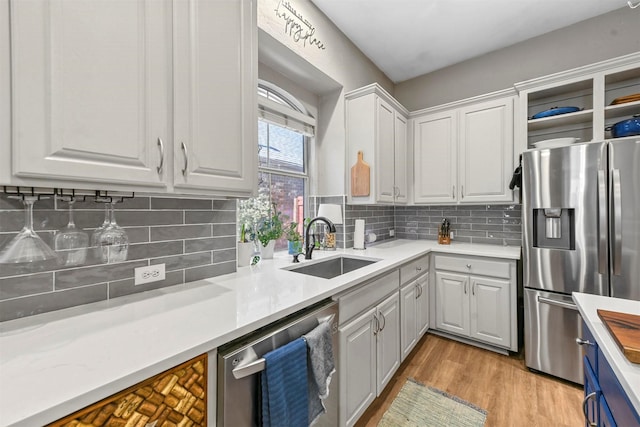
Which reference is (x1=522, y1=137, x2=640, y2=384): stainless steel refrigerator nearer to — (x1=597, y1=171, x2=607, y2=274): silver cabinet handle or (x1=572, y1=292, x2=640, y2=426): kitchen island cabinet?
(x1=597, y1=171, x2=607, y2=274): silver cabinet handle

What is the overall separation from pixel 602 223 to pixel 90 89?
2844 mm

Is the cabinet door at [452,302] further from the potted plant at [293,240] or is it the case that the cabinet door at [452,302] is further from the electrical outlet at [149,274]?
the electrical outlet at [149,274]

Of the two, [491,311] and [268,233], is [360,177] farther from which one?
[491,311]

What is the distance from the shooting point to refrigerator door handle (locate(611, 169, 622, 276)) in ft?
5.93

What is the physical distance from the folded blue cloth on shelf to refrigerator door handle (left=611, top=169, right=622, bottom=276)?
2051mm

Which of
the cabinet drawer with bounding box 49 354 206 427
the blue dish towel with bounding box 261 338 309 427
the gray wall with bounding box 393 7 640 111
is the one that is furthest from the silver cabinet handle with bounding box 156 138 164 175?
the gray wall with bounding box 393 7 640 111

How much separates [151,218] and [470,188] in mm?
2732

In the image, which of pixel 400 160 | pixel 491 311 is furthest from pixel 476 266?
pixel 400 160

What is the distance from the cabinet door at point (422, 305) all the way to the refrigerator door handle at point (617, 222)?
4.12 feet

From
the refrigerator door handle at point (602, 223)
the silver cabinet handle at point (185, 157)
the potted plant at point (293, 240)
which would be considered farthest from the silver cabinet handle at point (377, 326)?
the refrigerator door handle at point (602, 223)

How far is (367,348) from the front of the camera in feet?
5.32

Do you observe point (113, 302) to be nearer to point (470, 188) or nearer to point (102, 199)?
point (102, 199)

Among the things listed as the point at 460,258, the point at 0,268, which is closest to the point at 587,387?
the point at 460,258

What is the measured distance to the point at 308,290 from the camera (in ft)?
4.21
